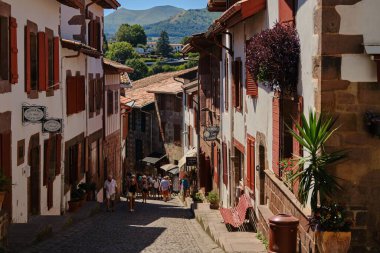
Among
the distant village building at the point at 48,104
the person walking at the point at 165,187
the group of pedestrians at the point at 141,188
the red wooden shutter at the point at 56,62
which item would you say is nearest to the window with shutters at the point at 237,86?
the distant village building at the point at 48,104

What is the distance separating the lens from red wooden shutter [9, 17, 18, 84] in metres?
15.7

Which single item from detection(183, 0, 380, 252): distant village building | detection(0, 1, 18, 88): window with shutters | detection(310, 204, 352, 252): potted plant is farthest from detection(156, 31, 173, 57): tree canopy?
detection(310, 204, 352, 252): potted plant

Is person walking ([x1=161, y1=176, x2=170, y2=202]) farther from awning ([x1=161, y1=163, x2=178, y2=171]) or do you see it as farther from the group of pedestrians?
awning ([x1=161, y1=163, x2=178, y2=171])

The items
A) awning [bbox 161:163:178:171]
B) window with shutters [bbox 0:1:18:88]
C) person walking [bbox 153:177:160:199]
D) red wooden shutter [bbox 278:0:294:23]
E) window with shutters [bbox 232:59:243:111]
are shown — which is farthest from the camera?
awning [bbox 161:163:178:171]

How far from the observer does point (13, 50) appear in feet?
52.0

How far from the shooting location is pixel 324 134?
9.83 m

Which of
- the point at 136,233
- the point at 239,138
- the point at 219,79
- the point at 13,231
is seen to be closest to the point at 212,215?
the point at 239,138

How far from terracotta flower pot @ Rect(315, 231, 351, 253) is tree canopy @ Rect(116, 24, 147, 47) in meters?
167

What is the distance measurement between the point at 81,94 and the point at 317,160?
60.5 feet

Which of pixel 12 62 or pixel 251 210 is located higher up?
pixel 12 62

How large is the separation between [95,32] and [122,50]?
120669 mm

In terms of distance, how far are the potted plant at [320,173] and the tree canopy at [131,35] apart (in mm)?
166106

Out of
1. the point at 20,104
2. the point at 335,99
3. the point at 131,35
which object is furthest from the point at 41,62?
the point at 131,35

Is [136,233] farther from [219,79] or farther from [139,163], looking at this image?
[139,163]
